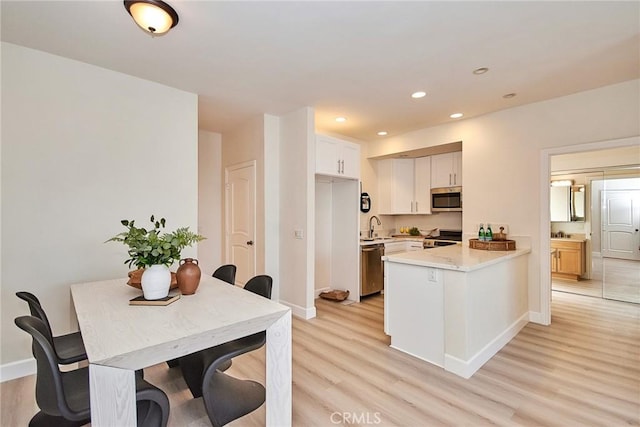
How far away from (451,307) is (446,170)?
3189mm

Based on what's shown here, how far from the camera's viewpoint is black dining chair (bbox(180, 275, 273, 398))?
174 centimetres

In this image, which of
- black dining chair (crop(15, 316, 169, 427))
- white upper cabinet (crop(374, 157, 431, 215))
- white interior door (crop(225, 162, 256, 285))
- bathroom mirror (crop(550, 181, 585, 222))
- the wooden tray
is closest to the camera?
black dining chair (crop(15, 316, 169, 427))

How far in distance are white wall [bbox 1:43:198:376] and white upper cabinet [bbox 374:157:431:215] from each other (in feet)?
12.0

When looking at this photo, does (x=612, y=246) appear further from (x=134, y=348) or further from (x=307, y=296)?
(x=134, y=348)

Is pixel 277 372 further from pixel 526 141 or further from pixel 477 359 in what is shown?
pixel 526 141

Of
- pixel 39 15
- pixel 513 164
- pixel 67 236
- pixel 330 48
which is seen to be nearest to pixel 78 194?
pixel 67 236

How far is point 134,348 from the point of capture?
3.84 ft

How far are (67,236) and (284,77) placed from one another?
7.87ft

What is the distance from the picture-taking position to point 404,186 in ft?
18.0

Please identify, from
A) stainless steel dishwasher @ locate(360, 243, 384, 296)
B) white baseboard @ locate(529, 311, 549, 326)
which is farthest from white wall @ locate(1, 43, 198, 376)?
white baseboard @ locate(529, 311, 549, 326)

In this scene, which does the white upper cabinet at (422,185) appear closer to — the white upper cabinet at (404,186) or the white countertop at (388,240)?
the white upper cabinet at (404,186)

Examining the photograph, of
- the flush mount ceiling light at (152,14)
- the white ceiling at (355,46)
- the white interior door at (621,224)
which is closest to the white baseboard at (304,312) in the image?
the white ceiling at (355,46)

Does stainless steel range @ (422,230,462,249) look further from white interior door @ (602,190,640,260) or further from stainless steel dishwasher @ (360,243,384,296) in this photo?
white interior door @ (602,190,640,260)

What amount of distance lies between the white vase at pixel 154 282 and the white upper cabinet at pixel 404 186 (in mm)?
4355
